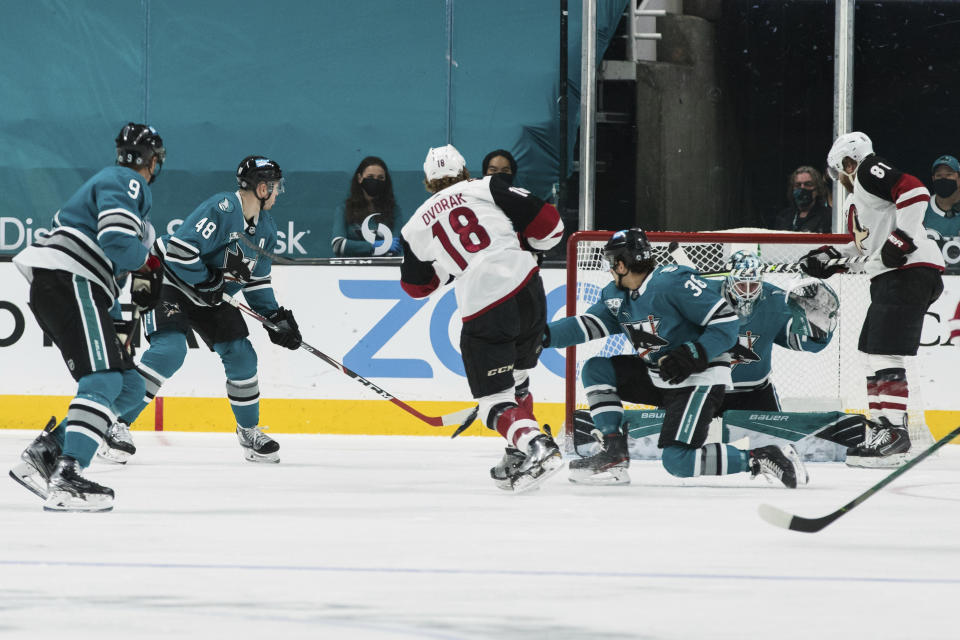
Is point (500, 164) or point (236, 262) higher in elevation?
point (500, 164)

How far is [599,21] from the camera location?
19.2 feet

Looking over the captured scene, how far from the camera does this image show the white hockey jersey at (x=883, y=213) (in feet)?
14.0

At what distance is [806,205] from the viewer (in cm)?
582

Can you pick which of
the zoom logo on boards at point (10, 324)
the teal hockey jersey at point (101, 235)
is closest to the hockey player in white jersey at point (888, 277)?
the teal hockey jersey at point (101, 235)

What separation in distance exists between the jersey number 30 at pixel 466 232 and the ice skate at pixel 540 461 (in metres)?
0.53

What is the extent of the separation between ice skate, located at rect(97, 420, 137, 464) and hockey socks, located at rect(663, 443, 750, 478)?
71.3 inches

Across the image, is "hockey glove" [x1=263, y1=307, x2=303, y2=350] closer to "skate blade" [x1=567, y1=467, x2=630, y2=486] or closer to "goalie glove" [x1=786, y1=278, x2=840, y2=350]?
"skate blade" [x1=567, y1=467, x2=630, y2=486]

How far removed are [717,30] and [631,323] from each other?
286 centimetres

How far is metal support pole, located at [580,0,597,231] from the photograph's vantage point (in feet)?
18.8

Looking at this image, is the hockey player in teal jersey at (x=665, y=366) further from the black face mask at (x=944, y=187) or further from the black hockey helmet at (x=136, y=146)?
the black face mask at (x=944, y=187)

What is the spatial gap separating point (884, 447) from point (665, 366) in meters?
1.15

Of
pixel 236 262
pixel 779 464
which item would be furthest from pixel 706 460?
pixel 236 262

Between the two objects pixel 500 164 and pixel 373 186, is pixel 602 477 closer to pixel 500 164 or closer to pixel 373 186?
pixel 500 164

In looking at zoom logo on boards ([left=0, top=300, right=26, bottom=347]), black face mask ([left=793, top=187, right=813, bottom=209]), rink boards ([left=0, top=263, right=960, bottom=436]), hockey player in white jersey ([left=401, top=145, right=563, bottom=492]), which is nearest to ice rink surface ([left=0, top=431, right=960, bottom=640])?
hockey player in white jersey ([left=401, top=145, right=563, bottom=492])
